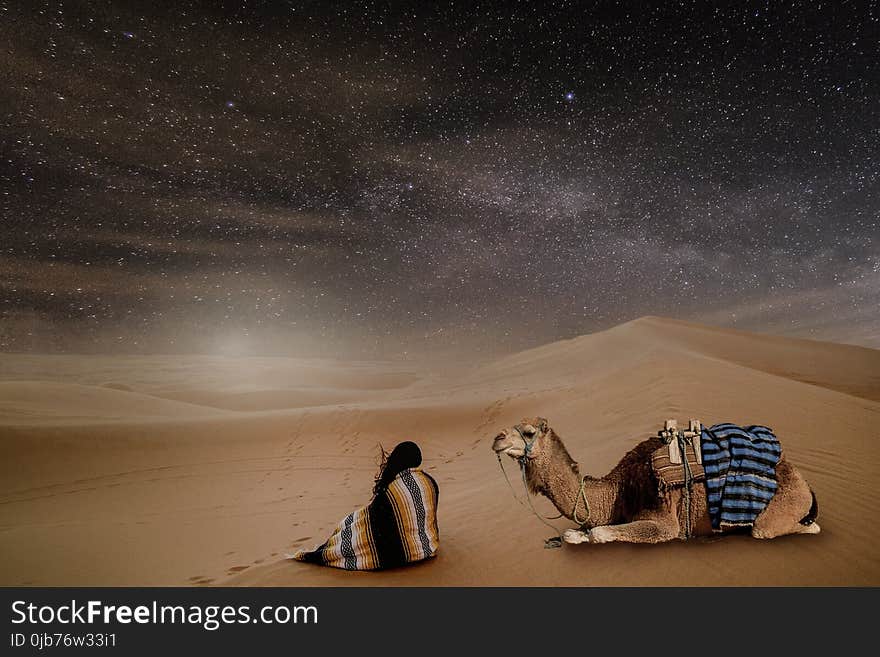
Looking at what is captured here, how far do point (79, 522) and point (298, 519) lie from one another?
12.5 ft

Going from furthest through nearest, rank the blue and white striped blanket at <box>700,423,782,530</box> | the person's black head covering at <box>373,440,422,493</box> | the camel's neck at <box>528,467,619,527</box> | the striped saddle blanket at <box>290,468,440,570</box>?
the person's black head covering at <box>373,440,422,493</box>
the striped saddle blanket at <box>290,468,440,570</box>
the camel's neck at <box>528,467,619,527</box>
the blue and white striped blanket at <box>700,423,782,530</box>

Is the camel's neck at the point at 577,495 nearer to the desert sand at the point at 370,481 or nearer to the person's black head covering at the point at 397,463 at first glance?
the desert sand at the point at 370,481

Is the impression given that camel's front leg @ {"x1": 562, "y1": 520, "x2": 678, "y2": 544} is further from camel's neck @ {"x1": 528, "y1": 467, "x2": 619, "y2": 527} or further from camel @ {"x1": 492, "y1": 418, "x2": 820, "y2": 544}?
camel's neck @ {"x1": 528, "y1": 467, "x2": 619, "y2": 527}

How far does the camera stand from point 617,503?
15.2ft

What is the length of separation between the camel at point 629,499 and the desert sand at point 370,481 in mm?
234

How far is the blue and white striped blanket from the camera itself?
4.15m

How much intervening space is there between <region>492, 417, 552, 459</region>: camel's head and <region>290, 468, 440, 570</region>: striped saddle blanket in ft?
3.72

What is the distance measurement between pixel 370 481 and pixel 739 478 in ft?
27.6

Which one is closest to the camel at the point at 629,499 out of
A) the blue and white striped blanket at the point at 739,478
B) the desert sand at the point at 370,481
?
the blue and white striped blanket at the point at 739,478

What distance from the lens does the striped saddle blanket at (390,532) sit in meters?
4.75

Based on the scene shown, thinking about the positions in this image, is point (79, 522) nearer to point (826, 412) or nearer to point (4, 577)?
point (4, 577)

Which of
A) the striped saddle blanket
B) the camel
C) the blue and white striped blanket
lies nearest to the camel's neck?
the camel

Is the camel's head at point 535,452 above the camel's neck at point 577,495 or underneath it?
above
